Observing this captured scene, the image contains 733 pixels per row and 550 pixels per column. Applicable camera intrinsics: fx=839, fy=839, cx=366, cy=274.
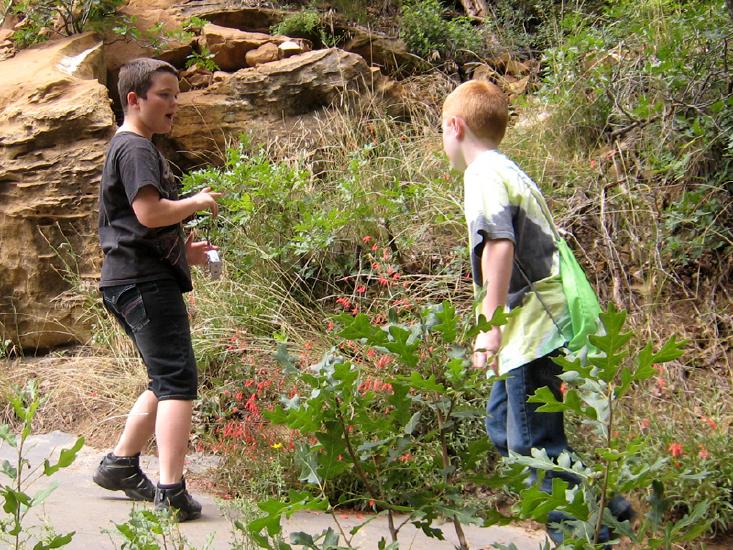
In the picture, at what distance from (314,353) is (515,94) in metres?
3.79

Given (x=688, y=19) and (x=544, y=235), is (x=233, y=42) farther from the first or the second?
(x=544, y=235)

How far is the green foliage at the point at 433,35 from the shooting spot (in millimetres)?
9117

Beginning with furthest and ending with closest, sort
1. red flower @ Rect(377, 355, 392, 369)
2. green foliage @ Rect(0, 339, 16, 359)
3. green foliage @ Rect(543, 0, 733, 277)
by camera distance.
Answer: green foliage @ Rect(0, 339, 16, 359)
green foliage @ Rect(543, 0, 733, 277)
red flower @ Rect(377, 355, 392, 369)

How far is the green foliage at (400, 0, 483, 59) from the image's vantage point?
9117mm

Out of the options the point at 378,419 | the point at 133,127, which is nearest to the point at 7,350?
the point at 133,127

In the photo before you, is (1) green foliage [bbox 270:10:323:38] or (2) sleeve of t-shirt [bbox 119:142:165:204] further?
(1) green foliage [bbox 270:10:323:38]

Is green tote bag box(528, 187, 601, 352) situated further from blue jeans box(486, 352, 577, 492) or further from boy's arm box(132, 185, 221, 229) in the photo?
boy's arm box(132, 185, 221, 229)

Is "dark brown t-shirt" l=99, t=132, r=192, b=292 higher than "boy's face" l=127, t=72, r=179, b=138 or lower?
lower

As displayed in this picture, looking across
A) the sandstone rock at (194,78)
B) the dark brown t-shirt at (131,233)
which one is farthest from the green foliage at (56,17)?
the dark brown t-shirt at (131,233)

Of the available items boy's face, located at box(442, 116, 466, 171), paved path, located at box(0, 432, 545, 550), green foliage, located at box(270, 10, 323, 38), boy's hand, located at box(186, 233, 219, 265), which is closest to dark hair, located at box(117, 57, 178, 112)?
boy's hand, located at box(186, 233, 219, 265)

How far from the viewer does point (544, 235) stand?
307 centimetres

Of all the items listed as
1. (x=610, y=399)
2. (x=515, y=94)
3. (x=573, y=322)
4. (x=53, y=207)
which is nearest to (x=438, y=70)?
(x=515, y=94)

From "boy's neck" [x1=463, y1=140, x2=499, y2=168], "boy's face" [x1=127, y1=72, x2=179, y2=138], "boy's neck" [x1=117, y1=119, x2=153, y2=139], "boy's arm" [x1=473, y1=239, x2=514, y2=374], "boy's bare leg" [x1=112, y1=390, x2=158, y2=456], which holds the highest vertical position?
"boy's face" [x1=127, y1=72, x2=179, y2=138]

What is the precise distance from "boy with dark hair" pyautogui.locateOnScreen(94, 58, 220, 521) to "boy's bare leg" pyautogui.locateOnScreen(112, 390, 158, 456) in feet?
0.19
